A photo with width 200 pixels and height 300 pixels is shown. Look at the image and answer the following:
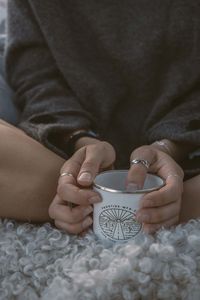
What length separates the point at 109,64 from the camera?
3.79 ft

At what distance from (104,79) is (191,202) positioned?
349mm

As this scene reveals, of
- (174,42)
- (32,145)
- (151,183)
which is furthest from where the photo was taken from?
(174,42)

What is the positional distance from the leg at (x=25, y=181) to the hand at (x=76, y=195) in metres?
0.04

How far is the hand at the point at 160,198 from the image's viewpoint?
80 centimetres

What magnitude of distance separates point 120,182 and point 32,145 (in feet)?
0.57

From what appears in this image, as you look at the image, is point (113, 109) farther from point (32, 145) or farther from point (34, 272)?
point (34, 272)

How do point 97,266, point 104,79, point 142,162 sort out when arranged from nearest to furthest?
1. point 97,266
2. point 142,162
3. point 104,79

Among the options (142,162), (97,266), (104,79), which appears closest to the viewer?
(97,266)

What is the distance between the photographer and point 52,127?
3.39 feet

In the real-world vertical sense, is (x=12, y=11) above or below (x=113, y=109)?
above

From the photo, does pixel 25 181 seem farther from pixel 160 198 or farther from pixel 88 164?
pixel 160 198

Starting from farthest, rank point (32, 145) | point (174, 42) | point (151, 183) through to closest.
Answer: point (174, 42) < point (32, 145) < point (151, 183)

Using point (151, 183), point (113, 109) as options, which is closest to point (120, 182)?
point (151, 183)

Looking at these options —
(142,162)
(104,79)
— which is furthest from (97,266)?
(104,79)
